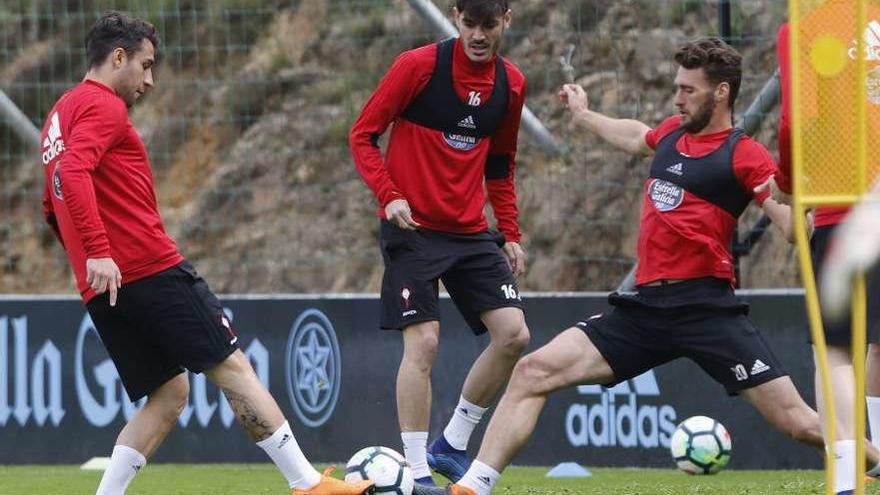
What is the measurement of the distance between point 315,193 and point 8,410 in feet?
13.5

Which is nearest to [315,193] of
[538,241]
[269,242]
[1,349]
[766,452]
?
[269,242]

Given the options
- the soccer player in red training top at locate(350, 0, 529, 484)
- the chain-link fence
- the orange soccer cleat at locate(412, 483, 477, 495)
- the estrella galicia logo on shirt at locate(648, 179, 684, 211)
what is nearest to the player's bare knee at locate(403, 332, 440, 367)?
the soccer player in red training top at locate(350, 0, 529, 484)

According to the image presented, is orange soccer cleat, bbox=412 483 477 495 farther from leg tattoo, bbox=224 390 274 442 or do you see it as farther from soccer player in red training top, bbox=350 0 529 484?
leg tattoo, bbox=224 390 274 442

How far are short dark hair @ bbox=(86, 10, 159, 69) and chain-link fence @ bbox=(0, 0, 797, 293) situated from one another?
5515 millimetres

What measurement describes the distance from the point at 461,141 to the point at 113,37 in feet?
5.83

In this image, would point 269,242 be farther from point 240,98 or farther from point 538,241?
point 538,241

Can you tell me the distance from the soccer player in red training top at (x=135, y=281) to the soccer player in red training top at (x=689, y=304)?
30.4 inches

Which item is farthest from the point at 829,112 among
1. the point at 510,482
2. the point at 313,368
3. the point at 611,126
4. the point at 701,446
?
the point at 313,368

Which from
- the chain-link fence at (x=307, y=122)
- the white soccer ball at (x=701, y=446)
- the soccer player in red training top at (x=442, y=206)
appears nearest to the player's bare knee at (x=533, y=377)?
the soccer player in red training top at (x=442, y=206)

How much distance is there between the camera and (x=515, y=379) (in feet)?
22.4

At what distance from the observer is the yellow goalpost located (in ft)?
14.9

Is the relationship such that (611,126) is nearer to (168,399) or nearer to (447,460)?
(447,460)

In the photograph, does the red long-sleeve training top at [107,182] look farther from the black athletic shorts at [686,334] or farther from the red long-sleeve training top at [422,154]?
the black athletic shorts at [686,334]

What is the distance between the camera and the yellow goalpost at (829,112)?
4.55 metres
